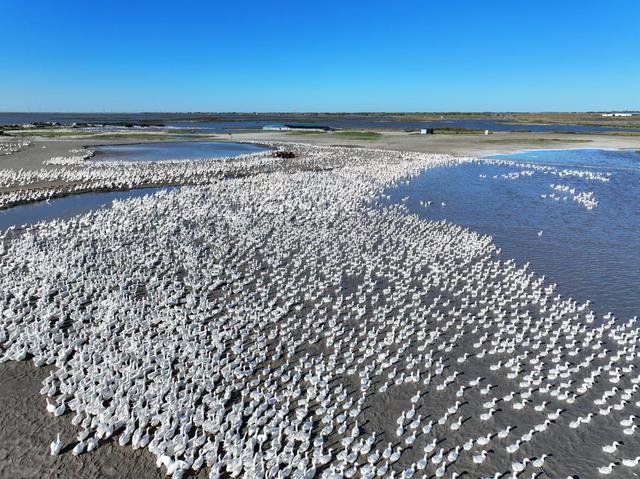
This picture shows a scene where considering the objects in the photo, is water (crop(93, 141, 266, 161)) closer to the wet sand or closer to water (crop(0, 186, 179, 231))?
water (crop(0, 186, 179, 231))

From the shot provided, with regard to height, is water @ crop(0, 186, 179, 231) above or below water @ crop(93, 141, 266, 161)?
below

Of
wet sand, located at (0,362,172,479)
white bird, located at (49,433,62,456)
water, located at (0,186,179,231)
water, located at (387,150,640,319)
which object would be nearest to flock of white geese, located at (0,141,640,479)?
white bird, located at (49,433,62,456)

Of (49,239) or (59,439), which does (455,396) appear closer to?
(59,439)

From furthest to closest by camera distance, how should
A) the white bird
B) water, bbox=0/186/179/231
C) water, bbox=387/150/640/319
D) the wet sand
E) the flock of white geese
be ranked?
water, bbox=0/186/179/231
water, bbox=387/150/640/319
the flock of white geese
the white bird
the wet sand

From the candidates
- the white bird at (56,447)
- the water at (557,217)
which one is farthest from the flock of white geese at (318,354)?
the water at (557,217)

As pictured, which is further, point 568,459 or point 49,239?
point 49,239

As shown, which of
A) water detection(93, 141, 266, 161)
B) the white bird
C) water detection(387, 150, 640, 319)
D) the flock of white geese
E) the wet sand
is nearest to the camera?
the wet sand

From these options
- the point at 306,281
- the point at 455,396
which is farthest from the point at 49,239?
the point at 455,396
